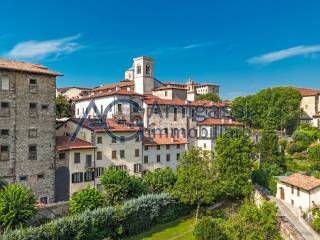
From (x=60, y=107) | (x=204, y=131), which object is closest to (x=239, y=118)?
(x=204, y=131)

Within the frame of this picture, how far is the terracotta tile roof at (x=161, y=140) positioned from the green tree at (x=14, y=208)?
21226 millimetres

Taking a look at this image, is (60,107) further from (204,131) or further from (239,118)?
(239,118)

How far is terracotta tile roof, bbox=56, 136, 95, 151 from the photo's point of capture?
3766 cm

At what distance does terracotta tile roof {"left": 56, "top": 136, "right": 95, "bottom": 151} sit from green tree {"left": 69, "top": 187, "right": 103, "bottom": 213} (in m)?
6.87

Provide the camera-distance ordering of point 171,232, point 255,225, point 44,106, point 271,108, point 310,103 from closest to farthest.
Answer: point 255,225 < point 171,232 < point 44,106 < point 271,108 < point 310,103

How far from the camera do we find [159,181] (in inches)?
1598

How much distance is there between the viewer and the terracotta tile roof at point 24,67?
3419 cm

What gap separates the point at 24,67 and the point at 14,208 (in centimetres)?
1555

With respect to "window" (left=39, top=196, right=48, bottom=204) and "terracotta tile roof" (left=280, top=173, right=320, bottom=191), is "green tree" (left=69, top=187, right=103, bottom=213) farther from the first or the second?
"terracotta tile roof" (left=280, top=173, right=320, bottom=191)

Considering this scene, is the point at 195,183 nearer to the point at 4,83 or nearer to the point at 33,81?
the point at 33,81

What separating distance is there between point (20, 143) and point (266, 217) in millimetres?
25209

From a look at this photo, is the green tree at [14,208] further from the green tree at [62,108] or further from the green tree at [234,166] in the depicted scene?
the green tree at [62,108]

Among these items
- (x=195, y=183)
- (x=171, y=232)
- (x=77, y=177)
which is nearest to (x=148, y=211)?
(x=171, y=232)

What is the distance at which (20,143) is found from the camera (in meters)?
34.9
